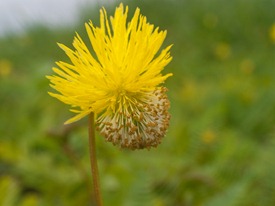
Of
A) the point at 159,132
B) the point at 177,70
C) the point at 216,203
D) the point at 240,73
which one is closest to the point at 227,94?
the point at 240,73

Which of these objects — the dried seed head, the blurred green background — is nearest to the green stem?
the dried seed head

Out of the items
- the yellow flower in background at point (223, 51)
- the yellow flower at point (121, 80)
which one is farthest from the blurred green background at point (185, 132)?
the yellow flower at point (121, 80)

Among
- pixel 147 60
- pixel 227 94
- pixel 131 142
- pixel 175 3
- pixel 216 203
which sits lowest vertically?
pixel 131 142

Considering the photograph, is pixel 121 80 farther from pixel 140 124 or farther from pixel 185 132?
pixel 185 132

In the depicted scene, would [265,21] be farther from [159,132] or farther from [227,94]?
[159,132]

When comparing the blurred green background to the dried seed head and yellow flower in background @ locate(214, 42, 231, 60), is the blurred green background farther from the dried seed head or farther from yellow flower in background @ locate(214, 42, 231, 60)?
the dried seed head

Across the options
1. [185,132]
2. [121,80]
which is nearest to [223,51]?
[185,132]
